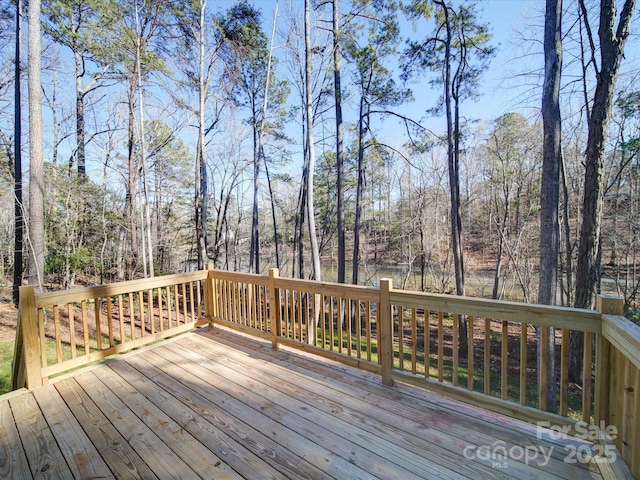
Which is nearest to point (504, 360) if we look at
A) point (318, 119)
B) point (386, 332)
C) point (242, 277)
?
point (386, 332)

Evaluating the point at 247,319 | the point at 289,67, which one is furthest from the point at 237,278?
the point at 289,67

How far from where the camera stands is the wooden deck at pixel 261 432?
160 centimetres

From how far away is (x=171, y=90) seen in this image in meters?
9.44

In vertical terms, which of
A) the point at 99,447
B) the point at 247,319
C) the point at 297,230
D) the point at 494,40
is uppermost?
the point at 494,40

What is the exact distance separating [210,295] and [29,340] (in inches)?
75.1

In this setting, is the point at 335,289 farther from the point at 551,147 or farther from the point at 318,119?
the point at 318,119

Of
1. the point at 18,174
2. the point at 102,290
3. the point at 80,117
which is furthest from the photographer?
the point at 80,117

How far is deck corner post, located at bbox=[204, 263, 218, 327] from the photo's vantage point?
13.4ft

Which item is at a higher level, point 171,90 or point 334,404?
point 171,90

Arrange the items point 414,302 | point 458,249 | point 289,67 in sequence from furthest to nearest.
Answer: point 289,67 → point 458,249 → point 414,302

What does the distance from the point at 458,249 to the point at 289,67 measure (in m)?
8.80

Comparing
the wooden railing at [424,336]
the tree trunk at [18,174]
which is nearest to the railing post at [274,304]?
the wooden railing at [424,336]

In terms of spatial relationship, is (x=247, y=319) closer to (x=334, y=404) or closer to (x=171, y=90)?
(x=334, y=404)

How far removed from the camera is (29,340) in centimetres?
247
